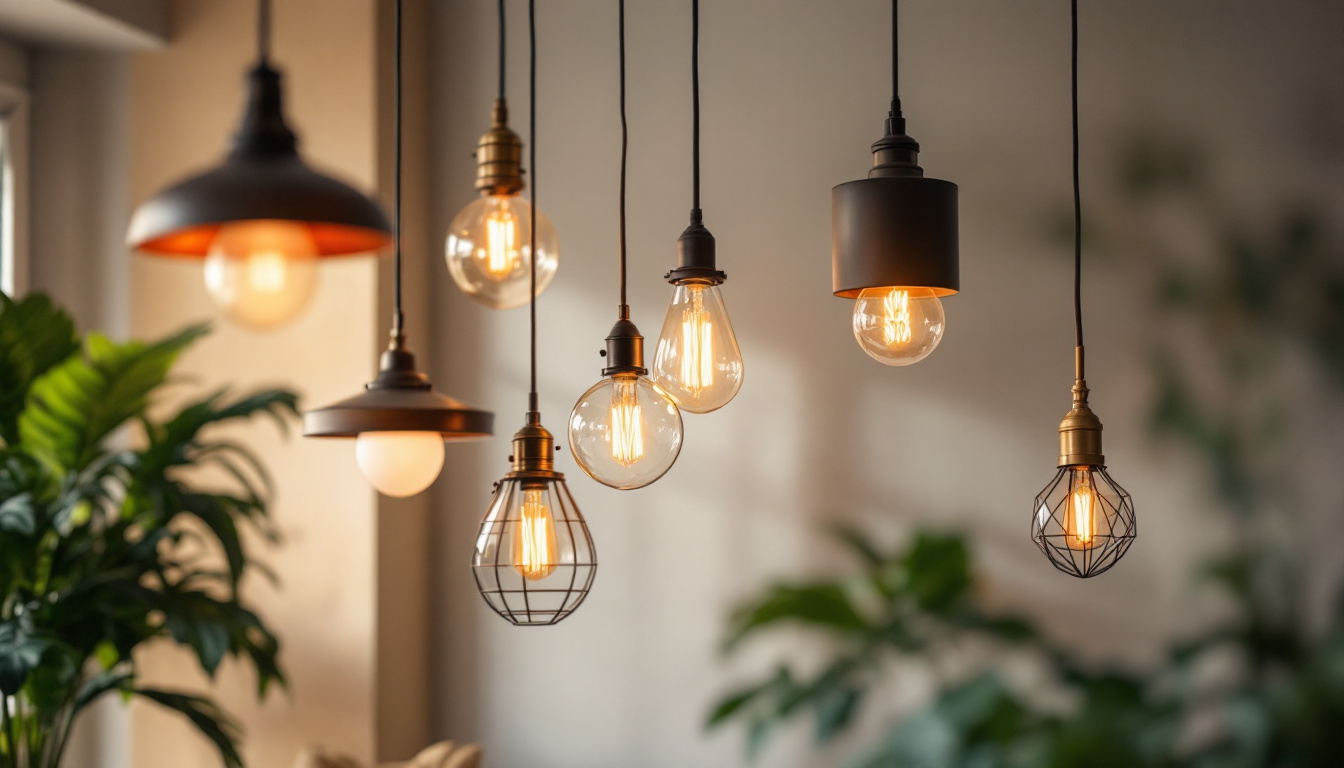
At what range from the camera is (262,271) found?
0.99 m

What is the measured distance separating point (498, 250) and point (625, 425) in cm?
32

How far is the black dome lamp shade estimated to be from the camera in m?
0.99

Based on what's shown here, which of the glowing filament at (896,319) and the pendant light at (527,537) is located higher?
the glowing filament at (896,319)

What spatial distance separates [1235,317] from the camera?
37 cm

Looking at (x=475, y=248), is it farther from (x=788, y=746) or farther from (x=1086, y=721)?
(x=788, y=746)

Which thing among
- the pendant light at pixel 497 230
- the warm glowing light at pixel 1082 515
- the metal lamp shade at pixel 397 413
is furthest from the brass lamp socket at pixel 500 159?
the warm glowing light at pixel 1082 515

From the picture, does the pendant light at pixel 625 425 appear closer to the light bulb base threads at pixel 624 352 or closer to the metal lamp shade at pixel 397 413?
the light bulb base threads at pixel 624 352

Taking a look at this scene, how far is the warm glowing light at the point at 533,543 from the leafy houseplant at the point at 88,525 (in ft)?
3.52

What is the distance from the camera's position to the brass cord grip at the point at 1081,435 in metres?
1.88

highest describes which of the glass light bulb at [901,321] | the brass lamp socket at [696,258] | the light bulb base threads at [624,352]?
the brass lamp socket at [696,258]

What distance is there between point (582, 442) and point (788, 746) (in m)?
1.62

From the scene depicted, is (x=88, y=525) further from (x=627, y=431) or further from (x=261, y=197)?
(x=261, y=197)

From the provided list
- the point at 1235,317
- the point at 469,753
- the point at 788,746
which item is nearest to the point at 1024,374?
→ the point at 788,746

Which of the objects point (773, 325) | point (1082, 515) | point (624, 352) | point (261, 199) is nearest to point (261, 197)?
point (261, 199)
